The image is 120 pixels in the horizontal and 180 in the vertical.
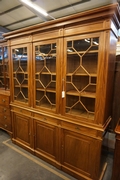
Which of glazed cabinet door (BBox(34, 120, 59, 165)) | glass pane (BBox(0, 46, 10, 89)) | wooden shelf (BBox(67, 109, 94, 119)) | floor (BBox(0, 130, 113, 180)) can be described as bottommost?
floor (BBox(0, 130, 113, 180))

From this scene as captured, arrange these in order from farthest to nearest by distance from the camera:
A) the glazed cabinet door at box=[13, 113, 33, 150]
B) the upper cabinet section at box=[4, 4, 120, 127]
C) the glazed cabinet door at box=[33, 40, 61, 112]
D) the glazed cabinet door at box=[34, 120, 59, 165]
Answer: the glazed cabinet door at box=[13, 113, 33, 150], the glazed cabinet door at box=[34, 120, 59, 165], the glazed cabinet door at box=[33, 40, 61, 112], the upper cabinet section at box=[4, 4, 120, 127]

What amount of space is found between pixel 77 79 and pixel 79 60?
10.7 inches

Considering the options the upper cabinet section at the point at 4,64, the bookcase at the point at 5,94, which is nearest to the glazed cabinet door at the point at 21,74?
the bookcase at the point at 5,94

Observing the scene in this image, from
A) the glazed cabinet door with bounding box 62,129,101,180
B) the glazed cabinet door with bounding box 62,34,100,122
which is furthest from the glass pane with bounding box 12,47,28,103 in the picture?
the glazed cabinet door with bounding box 62,129,101,180

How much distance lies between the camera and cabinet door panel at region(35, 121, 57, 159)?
6.21 feet

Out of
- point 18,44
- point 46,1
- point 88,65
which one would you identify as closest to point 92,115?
point 88,65

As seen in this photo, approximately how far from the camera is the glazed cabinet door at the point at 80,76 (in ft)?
4.80

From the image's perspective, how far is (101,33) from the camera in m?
1.31

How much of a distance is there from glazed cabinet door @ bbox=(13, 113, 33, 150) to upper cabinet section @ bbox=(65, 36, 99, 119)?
0.93m

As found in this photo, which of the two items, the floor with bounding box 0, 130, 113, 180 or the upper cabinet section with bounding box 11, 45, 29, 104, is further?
the upper cabinet section with bounding box 11, 45, 29, 104

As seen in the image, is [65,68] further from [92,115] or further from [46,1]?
[46,1]

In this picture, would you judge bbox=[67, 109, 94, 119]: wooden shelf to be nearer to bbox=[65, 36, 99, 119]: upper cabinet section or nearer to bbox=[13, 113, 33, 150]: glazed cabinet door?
bbox=[65, 36, 99, 119]: upper cabinet section

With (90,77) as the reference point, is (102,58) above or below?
above

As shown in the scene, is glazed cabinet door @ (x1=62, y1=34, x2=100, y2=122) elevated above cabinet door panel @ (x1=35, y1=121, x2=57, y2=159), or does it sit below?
above
